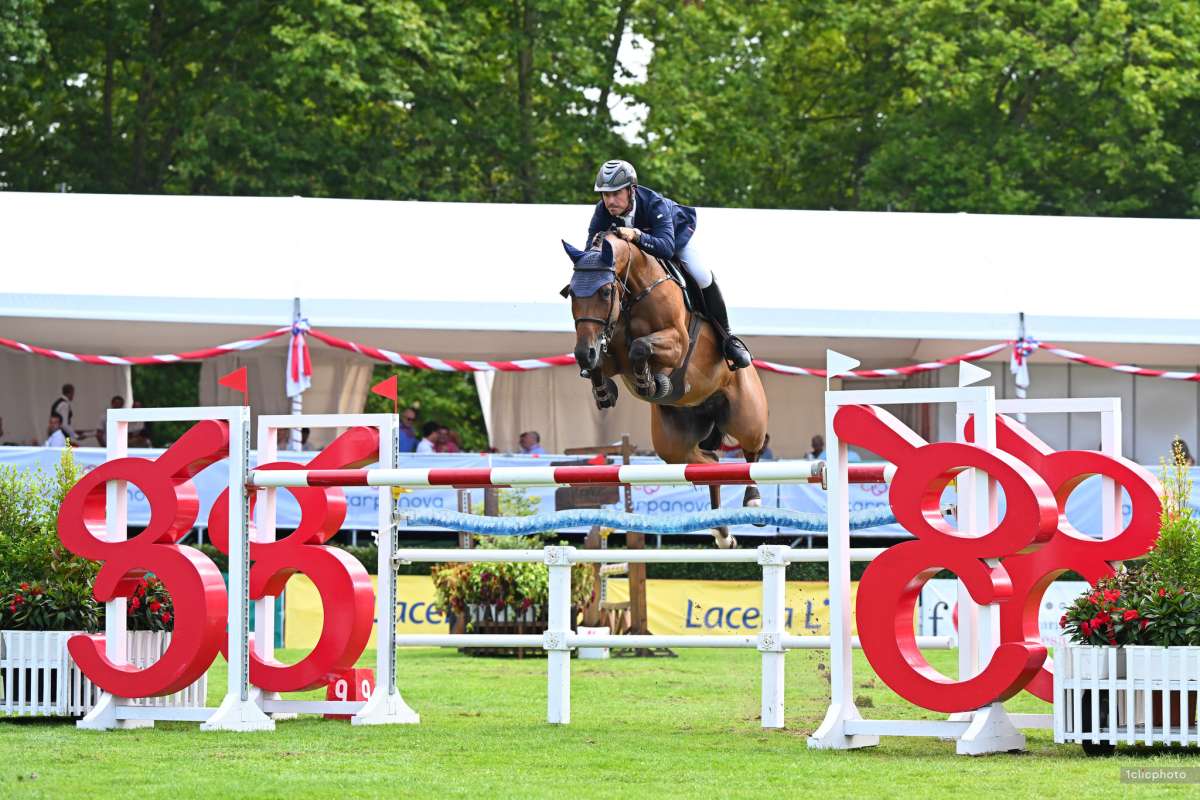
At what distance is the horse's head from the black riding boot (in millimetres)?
1078

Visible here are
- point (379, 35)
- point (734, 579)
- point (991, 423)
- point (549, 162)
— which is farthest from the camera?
point (549, 162)

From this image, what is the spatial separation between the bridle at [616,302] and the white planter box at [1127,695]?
8.60 ft

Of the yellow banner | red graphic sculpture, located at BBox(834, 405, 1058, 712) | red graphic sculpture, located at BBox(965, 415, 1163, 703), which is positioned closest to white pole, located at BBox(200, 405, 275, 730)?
red graphic sculpture, located at BBox(834, 405, 1058, 712)

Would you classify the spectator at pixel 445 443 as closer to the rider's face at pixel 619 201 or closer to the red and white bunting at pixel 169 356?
the red and white bunting at pixel 169 356

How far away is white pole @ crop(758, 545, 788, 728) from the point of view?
28.0 feet

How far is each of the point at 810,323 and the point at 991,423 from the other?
1048 centimetres

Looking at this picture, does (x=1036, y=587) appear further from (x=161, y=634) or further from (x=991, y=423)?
(x=161, y=634)

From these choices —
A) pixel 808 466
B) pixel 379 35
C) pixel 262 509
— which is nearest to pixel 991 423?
pixel 808 466

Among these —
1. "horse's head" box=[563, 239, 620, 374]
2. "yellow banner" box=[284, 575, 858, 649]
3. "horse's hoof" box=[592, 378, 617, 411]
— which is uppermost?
"horse's head" box=[563, 239, 620, 374]

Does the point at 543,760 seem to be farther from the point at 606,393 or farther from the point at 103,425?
the point at 103,425

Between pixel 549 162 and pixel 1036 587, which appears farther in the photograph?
pixel 549 162

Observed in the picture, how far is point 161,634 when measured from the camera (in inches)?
362

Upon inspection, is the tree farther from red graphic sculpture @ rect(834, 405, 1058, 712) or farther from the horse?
red graphic sculpture @ rect(834, 405, 1058, 712)

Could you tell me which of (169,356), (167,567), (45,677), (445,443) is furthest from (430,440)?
(167,567)
